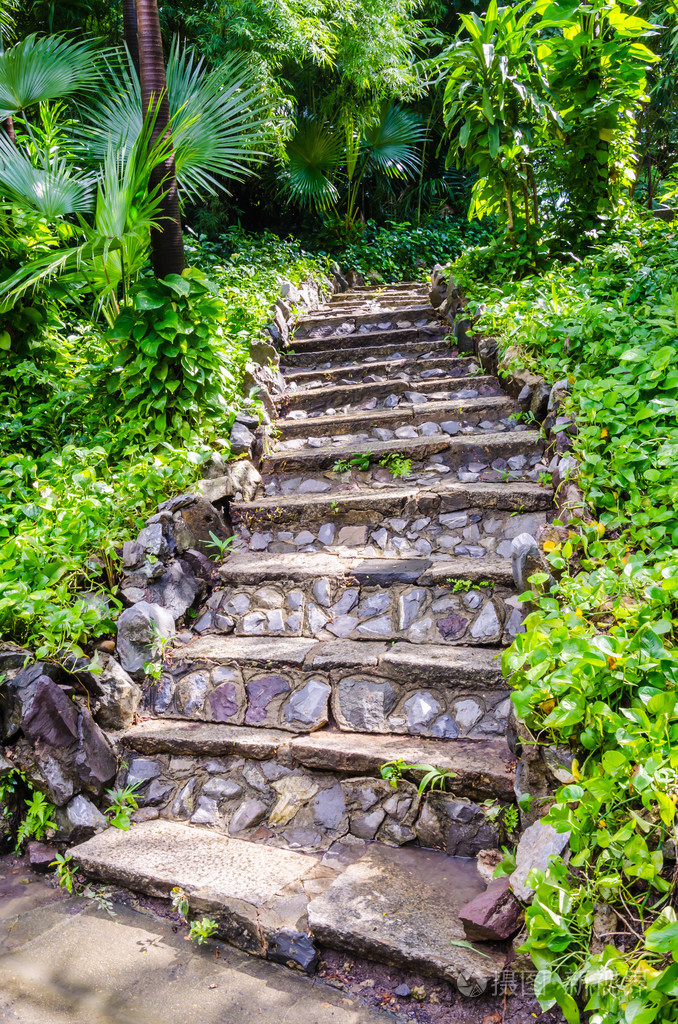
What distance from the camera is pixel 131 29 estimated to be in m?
3.34

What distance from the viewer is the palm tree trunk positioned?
313 centimetres

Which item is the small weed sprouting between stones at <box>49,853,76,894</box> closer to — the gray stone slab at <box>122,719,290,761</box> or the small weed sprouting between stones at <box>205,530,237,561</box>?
the gray stone slab at <box>122,719,290,761</box>

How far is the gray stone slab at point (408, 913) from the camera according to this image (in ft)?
4.70

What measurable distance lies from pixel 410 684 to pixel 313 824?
20.6 inches

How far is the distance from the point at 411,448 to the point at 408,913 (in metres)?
2.09

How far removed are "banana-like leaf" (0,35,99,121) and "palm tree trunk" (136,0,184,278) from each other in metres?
0.98

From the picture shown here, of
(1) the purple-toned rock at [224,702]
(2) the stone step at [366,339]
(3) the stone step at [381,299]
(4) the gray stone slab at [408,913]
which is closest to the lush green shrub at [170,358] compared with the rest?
(1) the purple-toned rock at [224,702]

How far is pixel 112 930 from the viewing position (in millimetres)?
1725

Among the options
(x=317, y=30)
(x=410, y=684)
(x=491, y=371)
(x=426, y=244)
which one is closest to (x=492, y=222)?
(x=426, y=244)

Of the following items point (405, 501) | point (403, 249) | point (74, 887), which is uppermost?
point (403, 249)

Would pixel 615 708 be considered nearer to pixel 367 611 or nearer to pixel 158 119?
pixel 367 611

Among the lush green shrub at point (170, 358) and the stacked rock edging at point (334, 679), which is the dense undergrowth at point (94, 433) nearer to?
the lush green shrub at point (170, 358)

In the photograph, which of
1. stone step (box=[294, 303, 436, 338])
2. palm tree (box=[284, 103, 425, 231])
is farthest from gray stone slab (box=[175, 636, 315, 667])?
palm tree (box=[284, 103, 425, 231])

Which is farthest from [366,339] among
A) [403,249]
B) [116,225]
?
[403,249]
